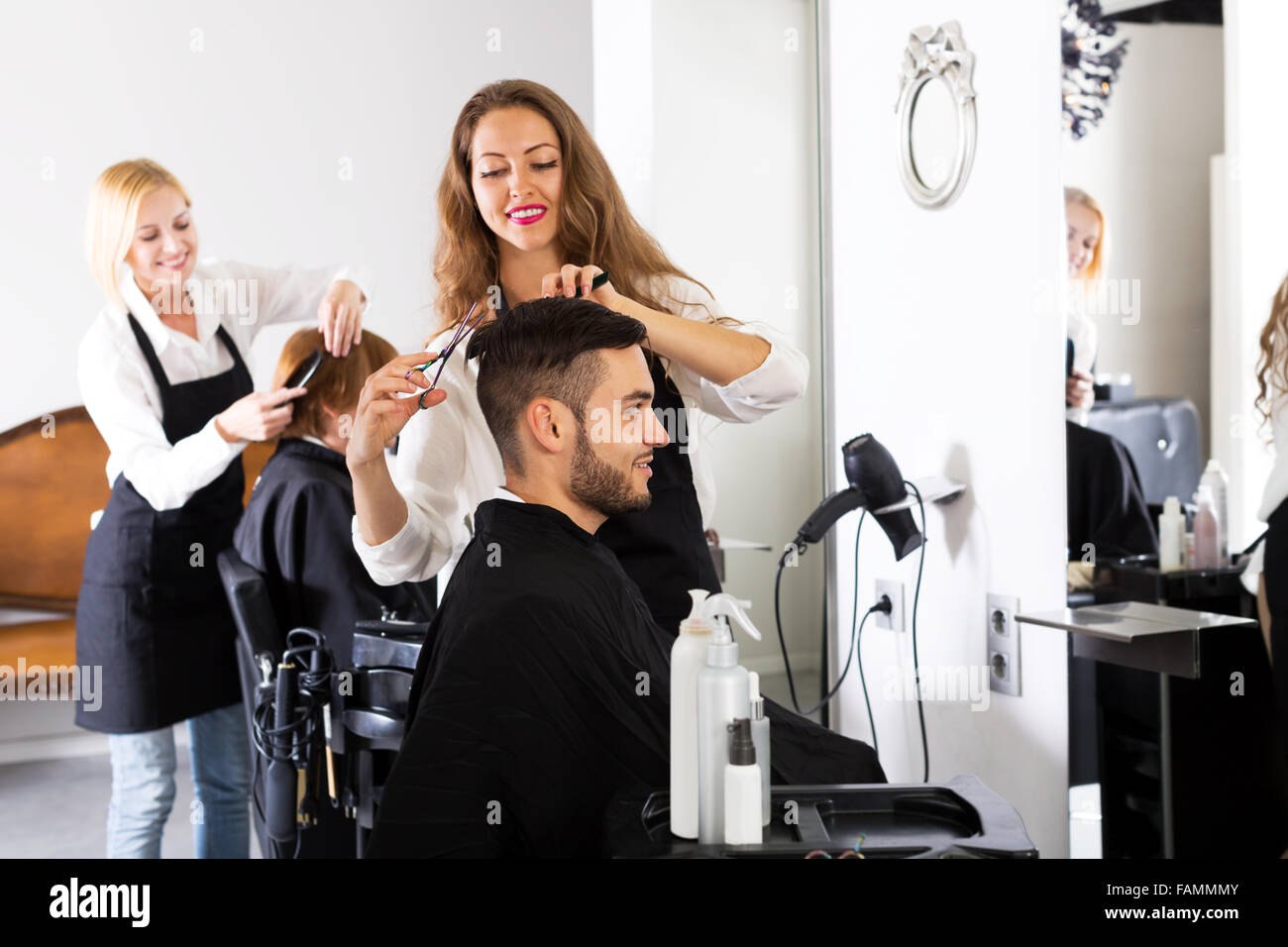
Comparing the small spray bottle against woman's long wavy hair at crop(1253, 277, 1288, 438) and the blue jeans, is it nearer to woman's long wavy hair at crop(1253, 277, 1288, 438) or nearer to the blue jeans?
woman's long wavy hair at crop(1253, 277, 1288, 438)

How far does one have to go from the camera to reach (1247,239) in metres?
1.59

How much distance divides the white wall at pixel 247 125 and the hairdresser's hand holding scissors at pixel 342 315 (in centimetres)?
5

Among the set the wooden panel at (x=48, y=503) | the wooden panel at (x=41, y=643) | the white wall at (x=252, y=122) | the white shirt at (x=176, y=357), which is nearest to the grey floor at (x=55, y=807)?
the wooden panel at (x=41, y=643)

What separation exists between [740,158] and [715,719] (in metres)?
1.16

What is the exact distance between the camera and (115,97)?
1907mm

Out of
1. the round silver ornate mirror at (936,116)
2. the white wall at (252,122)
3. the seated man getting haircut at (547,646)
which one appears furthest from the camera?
the white wall at (252,122)

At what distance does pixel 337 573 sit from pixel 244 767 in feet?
1.64

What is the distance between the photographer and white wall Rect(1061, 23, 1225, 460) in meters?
1.62

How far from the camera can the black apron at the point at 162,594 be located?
2021mm

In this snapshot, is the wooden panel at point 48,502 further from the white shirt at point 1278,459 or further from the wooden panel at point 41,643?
the white shirt at point 1278,459

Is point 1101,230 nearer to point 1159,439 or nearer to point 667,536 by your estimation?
point 1159,439

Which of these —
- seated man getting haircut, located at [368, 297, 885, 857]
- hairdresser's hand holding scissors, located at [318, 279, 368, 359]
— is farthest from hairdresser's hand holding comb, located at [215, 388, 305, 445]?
seated man getting haircut, located at [368, 297, 885, 857]
